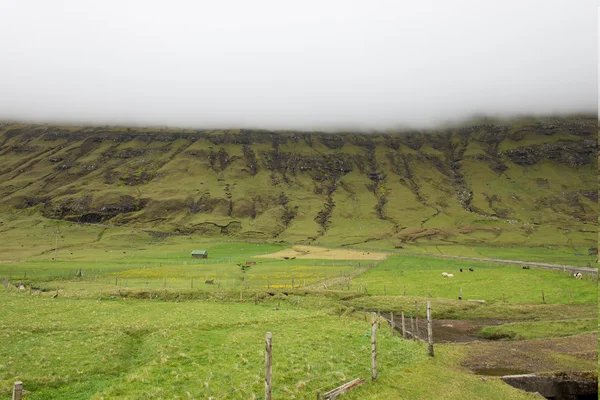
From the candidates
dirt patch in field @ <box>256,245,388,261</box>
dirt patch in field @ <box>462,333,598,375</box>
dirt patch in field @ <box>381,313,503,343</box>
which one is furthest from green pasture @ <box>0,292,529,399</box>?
dirt patch in field @ <box>256,245,388,261</box>

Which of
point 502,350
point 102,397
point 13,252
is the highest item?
point 102,397

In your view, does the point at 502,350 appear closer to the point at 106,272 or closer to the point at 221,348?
the point at 221,348

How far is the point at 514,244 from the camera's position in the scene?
622 ft

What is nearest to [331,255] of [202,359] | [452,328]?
[452,328]

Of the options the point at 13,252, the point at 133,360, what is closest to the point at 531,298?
the point at 133,360

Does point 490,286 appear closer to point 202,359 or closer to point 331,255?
point 202,359

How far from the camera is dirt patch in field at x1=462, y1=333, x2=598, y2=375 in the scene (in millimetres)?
26328

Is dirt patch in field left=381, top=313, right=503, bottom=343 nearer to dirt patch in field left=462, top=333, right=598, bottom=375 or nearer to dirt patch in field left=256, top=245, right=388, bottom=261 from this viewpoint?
dirt patch in field left=462, top=333, right=598, bottom=375

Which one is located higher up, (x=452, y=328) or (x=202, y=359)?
(x=202, y=359)

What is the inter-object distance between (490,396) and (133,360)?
22.5 metres

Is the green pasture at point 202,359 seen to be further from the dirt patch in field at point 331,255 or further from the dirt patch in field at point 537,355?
the dirt patch in field at point 331,255

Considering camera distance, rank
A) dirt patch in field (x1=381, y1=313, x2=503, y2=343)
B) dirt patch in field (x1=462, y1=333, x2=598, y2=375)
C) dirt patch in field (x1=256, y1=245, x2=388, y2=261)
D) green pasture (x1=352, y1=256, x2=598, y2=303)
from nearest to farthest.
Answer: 1. dirt patch in field (x1=462, y1=333, x2=598, y2=375)
2. dirt patch in field (x1=381, y1=313, x2=503, y2=343)
3. green pasture (x1=352, y1=256, x2=598, y2=303)
4. dirt patch in field (x1=256, y1=245, x2=388, y2=261)

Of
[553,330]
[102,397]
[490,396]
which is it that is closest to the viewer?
[102,397]

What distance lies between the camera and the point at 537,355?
96.2ft
